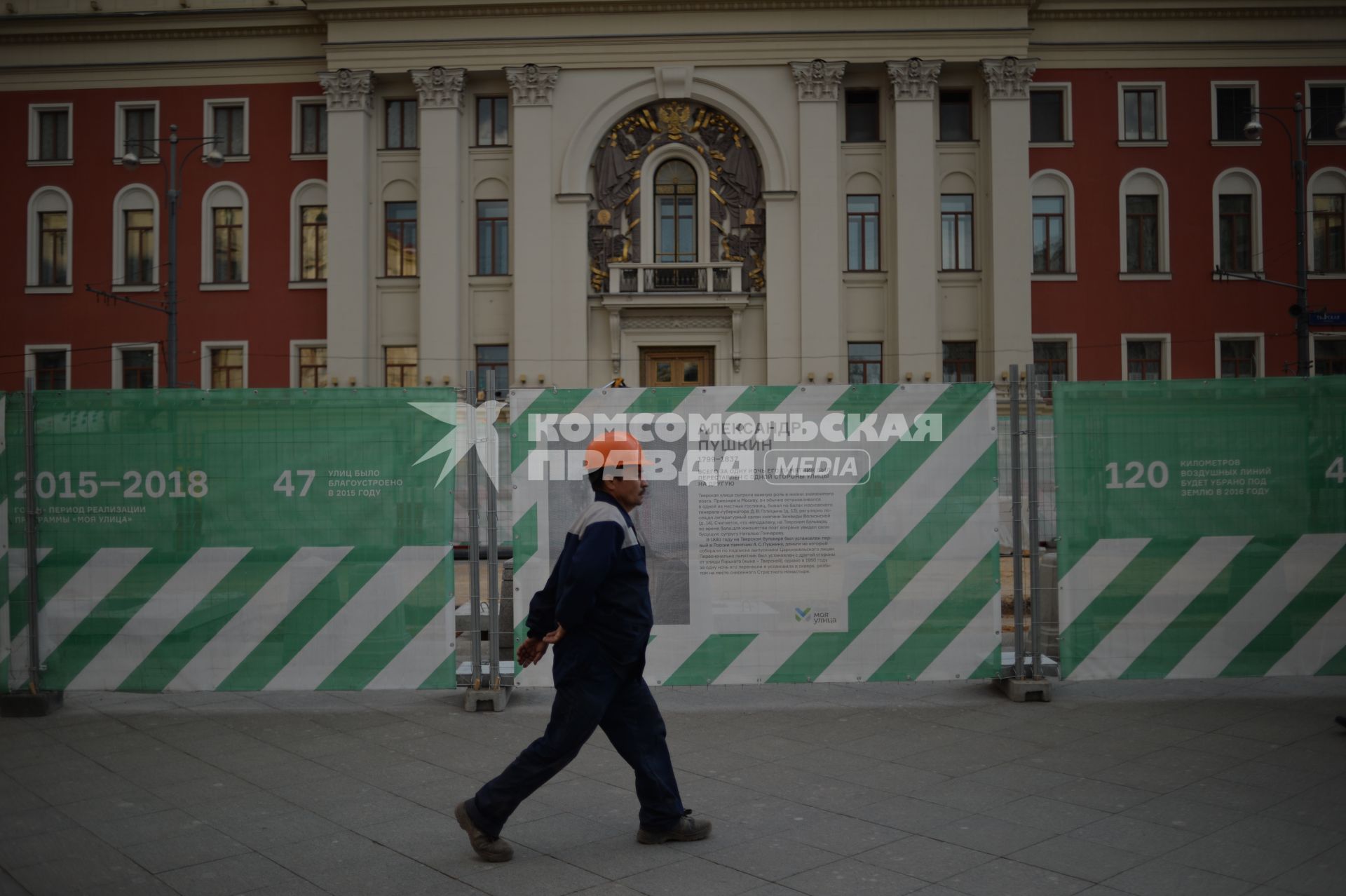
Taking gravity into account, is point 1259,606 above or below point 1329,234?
below

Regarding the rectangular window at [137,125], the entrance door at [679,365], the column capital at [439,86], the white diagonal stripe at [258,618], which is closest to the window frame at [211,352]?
the rectangular window at [137,125]

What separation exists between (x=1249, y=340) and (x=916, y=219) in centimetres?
1095

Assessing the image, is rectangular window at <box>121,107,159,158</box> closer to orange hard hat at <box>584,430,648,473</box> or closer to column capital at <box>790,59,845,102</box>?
column capital at <box>790,59,845,102</box>

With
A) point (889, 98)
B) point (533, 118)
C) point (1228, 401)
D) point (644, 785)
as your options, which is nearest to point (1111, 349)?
point (889, 98)

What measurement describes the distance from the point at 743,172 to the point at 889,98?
5.03 m

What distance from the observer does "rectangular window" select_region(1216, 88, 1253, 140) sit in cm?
3584

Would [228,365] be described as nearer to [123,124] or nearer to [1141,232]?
[123,124]

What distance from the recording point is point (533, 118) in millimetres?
35688

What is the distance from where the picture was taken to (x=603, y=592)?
5.64m

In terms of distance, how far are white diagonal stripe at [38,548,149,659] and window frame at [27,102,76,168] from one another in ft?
109

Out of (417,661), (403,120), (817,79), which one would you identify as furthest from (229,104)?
(417,661)

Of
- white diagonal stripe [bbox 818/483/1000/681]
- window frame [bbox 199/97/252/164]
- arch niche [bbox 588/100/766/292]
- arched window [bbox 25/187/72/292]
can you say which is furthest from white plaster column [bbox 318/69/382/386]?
white diagonal stripe [bbox 818/483/1000/681]

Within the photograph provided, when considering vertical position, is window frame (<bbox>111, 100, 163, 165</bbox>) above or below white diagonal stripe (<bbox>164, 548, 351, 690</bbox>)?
above

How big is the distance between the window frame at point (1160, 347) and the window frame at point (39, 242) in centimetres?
3293
